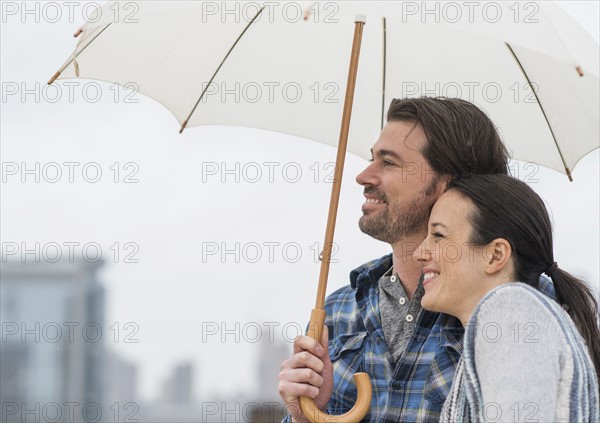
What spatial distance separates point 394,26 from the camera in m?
4.80

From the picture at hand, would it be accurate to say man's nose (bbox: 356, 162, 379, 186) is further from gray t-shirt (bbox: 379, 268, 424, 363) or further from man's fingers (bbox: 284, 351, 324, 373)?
man's fingers (bbox: 284, 351, 324, 373)

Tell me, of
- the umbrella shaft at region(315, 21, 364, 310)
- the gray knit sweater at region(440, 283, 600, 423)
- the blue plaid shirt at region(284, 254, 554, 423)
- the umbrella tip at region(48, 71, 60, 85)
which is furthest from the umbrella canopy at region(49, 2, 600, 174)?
the gray knit sweater at region(440, 283, 600, 423)

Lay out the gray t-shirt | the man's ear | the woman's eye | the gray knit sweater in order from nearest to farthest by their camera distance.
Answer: the gray knit sweater < the man's ear < the woman's eye < the gray t-shirt

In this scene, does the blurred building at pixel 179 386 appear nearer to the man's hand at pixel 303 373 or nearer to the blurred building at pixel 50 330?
the blurred building at pixel 50 330

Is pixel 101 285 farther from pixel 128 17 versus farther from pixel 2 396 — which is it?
pixel 128 17

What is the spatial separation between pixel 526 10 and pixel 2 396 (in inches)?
5661

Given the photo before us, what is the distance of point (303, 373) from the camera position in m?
3.88

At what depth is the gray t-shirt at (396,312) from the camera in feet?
13.5

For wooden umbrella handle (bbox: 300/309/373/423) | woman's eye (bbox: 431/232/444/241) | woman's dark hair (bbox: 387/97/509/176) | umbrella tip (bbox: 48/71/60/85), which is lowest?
wooden umbrella handle (bbox: 300/309/373/423)

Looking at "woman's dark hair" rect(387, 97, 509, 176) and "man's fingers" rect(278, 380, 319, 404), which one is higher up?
"woman's dark hair" rect(387, 97, 509, 176)

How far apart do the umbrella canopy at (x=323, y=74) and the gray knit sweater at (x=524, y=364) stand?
5.12 feet

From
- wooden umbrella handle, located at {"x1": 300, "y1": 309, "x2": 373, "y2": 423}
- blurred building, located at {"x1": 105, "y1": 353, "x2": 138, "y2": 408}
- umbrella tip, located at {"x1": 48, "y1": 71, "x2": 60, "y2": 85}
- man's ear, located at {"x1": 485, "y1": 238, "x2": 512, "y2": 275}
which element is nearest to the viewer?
man's ear, located at {"x1": 485, "y1": 238, "x2": 512, "y2": 275}

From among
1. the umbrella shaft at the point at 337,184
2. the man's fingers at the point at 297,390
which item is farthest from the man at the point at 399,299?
the umbrella shaft at the point at 337,184

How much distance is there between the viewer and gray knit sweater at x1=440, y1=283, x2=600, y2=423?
3139mm
